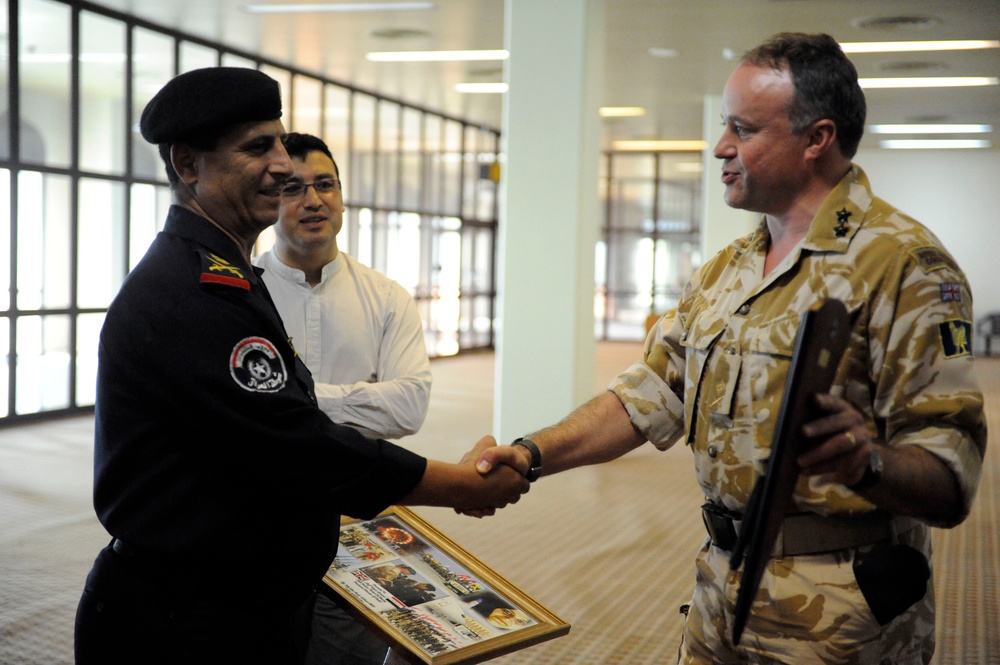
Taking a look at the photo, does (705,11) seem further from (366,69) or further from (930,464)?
(930,464)

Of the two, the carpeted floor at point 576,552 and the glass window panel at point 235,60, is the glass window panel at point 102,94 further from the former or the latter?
the carpeted floor at point 576,552

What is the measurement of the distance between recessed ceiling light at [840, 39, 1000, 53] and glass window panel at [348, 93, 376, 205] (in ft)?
22.7

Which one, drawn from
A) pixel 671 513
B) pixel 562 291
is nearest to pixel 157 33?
pixel 562 291

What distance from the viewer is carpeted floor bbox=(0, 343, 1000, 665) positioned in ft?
13.6

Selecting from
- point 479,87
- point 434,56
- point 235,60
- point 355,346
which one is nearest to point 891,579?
point 355,346

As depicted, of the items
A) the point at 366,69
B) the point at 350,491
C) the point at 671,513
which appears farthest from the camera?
the point at 366,69

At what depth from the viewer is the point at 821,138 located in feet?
6.04

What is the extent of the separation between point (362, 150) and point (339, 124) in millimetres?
504

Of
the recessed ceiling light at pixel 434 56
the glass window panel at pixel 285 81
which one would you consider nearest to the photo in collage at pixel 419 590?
the recessed ceiling light at pixel 434 56

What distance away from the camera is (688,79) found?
12648mm

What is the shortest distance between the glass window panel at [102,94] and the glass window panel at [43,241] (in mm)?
515

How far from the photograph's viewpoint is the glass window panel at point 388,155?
14664 mm

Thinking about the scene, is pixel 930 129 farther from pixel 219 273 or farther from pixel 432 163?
pixel 219 273

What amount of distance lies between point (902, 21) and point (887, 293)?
8.66 meters
